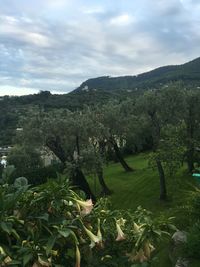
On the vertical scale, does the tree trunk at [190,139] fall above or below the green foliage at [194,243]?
A: above

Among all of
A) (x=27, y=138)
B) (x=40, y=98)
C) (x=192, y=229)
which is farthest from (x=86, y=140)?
(x=40, y=98)

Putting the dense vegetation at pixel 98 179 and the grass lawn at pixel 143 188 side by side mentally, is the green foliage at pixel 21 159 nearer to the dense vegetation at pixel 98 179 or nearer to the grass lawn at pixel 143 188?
the dense vegetation at pixel 98 179

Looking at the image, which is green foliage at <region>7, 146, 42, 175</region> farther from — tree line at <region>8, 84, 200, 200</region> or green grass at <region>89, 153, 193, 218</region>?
tree line at <region>8, 84, 200, 200</region>

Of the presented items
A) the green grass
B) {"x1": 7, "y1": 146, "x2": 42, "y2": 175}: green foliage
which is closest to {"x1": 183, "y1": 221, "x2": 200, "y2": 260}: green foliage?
the green grass

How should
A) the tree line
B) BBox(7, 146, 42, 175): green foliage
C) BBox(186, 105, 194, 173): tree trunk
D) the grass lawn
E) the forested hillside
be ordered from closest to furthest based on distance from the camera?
the grass lawn < the tree line < BBox(186, 105, 194, 173): tree trunk < BBox(7, 146, 42, 175): green foliage < the forested hillside

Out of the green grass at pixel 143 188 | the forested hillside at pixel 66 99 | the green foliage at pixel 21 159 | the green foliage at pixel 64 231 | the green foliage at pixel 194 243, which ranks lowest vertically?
the green grass at pixel 143 188

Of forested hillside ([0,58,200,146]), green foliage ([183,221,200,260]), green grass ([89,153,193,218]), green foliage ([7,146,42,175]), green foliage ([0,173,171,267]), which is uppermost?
forested hillside ([0,58,200,146])

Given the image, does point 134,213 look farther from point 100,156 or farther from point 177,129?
point 100,156

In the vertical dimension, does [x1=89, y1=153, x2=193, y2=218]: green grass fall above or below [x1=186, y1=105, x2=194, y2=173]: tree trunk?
below

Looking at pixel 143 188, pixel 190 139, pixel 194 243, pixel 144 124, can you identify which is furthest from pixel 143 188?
pixel 194 243

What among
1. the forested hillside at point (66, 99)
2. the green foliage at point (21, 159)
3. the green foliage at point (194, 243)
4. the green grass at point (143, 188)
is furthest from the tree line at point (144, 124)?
the forested hillside at point (66, 99)

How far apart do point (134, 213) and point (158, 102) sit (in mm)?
24540

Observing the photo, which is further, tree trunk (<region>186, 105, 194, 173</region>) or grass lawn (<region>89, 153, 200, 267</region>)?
tree trunk (<region>186, 105, 194, 173</region>)

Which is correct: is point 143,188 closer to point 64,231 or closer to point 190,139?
point 190,139
